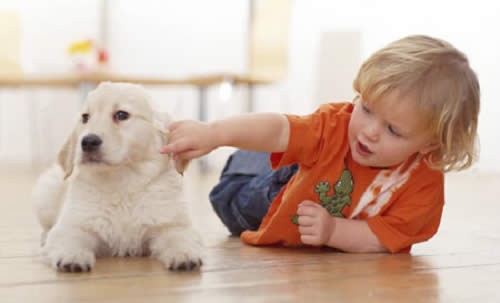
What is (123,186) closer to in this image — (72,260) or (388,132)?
(72,260)

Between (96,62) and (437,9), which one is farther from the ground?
(437,9)

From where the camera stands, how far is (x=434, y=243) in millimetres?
1798

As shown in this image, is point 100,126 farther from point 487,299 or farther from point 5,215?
point 5,215

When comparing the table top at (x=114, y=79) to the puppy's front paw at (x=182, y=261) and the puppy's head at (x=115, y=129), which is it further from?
the puppy's front paw at (x=182, y=261)

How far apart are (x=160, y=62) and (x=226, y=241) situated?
516cm

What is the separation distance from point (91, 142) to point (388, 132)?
742mm

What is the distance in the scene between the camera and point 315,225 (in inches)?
60.5

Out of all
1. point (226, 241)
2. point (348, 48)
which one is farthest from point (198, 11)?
point (226, 241)

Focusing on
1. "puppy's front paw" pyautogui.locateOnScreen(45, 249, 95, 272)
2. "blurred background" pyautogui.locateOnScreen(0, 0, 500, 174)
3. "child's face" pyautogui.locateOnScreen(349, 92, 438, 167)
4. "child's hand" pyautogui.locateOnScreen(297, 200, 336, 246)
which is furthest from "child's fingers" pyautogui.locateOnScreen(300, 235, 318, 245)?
"blurred background" pyautogui.locateOnScreen(0, 0, 500, 174)

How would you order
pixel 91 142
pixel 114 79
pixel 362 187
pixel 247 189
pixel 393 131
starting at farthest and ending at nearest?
pixel 114 79, pixel 247 189, pixel 362 187, pixel 393 131, pixel 91 142

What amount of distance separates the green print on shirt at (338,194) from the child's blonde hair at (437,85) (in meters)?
0.23

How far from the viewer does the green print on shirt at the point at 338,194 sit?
1.57 metres

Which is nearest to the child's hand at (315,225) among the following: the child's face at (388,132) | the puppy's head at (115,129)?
the child's face at (388,132)

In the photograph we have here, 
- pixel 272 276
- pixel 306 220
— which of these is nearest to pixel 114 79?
pixel 306 220
